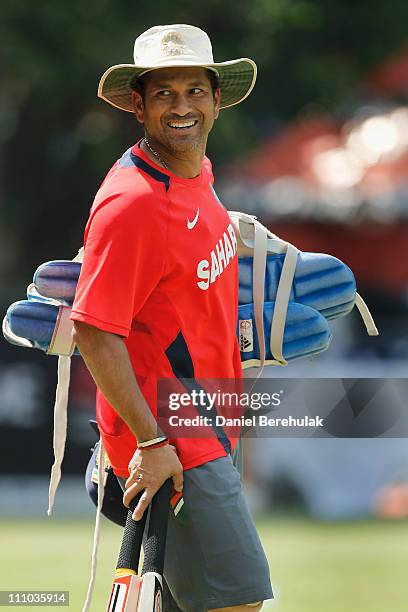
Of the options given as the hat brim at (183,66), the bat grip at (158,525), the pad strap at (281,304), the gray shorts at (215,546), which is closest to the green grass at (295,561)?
the pad strap at (281,304)

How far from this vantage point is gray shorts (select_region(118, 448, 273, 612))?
421 cm

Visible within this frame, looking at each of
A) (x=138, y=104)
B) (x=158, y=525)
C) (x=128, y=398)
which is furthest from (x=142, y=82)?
(x=158, y=525)

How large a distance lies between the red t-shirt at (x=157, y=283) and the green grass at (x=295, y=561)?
8.95 feet

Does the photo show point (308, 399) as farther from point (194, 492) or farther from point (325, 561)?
point (325, 561)

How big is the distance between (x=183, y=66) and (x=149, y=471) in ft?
3.84

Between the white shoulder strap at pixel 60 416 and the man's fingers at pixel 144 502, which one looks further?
the white shoulder strap at pixel 60 416

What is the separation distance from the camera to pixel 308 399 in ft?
18.2

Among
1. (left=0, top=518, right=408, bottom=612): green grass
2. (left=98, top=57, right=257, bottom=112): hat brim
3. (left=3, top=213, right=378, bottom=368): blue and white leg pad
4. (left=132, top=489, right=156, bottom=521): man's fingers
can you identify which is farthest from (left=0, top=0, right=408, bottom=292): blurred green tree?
(left=132, top=489, right=156, bottom=521): man's fingers

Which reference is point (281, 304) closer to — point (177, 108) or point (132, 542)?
point (177, 108)

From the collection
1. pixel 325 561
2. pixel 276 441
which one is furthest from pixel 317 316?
pixel 276 441

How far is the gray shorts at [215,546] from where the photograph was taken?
421cm

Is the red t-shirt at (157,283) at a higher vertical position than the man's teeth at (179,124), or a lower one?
lower

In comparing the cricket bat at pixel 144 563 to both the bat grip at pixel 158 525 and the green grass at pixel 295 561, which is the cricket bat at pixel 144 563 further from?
the green grass at pixel 295 561

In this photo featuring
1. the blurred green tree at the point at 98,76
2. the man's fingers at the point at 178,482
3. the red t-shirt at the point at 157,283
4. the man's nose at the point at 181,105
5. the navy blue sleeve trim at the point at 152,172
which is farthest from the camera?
the blurred green tree at the point at 98,76
